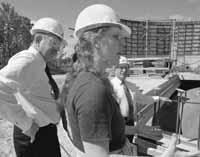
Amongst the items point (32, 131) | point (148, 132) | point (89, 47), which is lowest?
point (148, 132)

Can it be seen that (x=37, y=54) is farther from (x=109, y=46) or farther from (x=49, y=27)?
(x=109, y=46)

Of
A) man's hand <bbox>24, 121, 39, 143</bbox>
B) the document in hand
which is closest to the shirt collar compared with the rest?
the document in hand

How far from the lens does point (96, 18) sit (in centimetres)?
84

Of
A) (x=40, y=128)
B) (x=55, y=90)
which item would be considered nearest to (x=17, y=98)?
(x=40, y=128)

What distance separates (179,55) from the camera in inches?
1259

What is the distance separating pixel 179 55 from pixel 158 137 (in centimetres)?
3387

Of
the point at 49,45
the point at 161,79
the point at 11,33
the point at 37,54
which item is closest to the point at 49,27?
the point at 49,45

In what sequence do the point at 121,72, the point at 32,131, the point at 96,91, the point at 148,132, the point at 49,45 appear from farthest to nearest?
1. the point at 121,72
2. the point at 148,132
3. the point at 49,45
4. the point at 32,131
5. the point at 96,91

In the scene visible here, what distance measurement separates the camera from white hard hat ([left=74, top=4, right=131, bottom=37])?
2.74ft

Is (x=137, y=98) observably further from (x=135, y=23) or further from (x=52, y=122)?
(x=135, y=23)

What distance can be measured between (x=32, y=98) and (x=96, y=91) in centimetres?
102

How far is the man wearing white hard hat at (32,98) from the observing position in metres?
1.42

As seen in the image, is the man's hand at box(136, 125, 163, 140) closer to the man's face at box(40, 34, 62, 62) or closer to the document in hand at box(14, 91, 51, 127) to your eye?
the document in hand at box(14, 91, 51, 127)

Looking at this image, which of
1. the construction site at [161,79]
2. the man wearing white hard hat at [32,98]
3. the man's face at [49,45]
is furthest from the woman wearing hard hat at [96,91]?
the man's face at [49,45]
